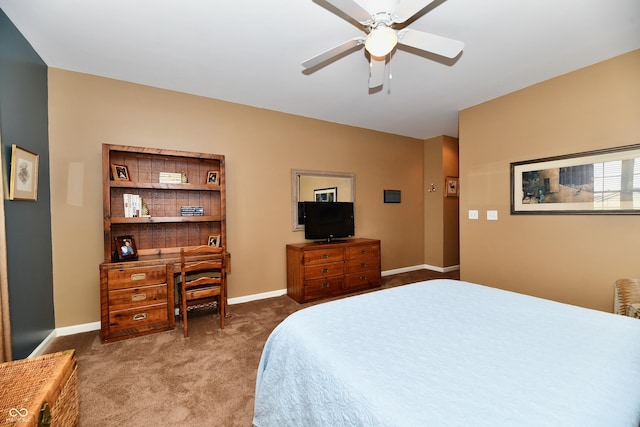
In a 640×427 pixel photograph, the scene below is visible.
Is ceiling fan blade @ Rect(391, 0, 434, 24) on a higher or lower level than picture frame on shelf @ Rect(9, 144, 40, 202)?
higher

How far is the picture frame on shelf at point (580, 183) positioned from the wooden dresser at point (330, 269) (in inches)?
80.4

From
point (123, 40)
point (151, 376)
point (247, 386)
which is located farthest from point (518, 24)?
point (151, 376)

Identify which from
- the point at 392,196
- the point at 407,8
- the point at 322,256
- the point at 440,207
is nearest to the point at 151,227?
the point at 322,256

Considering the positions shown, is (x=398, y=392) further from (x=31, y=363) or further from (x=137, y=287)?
(x=137, y=287)

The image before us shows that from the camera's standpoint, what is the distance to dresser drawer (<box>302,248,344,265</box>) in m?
3.68

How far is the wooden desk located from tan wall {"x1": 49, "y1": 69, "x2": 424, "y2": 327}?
542 millimetres

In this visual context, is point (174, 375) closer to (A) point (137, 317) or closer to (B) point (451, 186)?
(A) point (137, 317)

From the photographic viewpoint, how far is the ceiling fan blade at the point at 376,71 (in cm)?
234

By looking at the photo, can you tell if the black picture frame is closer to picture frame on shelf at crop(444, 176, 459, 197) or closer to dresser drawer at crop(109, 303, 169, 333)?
picture frame on shelf at crop(444, 176, 459, 197)

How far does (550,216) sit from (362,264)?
237cm

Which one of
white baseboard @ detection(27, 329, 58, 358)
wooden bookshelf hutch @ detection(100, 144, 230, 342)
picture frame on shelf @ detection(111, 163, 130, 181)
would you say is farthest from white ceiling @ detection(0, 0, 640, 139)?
white baseboard @ detection(27, 329, 58, 358)

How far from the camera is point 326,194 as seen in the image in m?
4.38

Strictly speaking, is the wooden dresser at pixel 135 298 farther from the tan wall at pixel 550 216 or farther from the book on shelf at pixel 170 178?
the tan wall at pixel 550 216

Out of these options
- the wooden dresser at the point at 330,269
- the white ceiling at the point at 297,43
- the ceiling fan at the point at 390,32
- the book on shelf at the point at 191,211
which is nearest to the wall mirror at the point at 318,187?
the wooden dresser at the point at 330,269
